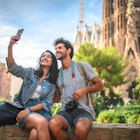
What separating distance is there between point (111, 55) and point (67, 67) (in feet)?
99.8

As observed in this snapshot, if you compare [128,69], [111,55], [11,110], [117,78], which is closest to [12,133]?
[11,110]

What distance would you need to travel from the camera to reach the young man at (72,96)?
3.18 m

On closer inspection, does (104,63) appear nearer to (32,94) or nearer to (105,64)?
(105,64)

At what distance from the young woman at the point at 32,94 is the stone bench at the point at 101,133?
5.0 inches

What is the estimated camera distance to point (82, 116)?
3.32m

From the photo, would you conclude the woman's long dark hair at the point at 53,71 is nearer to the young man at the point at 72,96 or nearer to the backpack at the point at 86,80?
the young man at the point at 72,96

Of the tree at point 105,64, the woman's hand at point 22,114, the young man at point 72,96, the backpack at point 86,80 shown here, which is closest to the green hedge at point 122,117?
the backpack at point 86,80

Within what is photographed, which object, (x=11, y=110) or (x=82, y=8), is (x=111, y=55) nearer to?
(x=11, y=110)

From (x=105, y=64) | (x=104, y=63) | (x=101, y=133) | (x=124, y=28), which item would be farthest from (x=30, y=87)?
(x=124, y=28)

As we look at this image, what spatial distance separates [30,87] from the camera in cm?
344

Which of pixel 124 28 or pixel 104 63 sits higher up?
pixel 124 28

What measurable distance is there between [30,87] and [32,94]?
0.31 feet

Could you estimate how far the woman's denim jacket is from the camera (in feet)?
11.2

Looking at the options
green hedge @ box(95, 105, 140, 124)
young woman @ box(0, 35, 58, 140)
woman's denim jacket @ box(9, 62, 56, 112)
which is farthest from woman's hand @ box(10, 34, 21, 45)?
green hedge @ box(95, 105, 140, 124)
